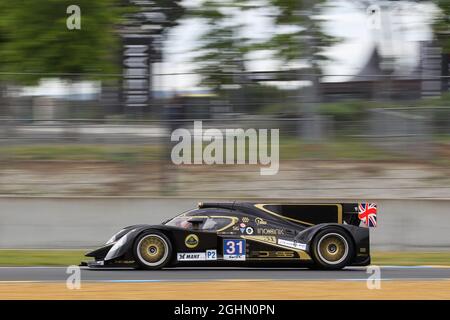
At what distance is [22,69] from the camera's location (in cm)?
1808

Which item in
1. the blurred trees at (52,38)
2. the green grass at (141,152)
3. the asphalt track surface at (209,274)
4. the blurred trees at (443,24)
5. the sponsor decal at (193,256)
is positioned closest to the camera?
the asphalt track surface at (209,274)

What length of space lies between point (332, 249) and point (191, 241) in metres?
1.63

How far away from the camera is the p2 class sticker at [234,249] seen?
33.1 feet

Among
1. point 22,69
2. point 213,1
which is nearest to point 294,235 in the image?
point 22,69

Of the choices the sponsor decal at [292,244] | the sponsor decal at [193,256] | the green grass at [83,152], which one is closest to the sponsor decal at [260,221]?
the sponsor decal at [292,244]

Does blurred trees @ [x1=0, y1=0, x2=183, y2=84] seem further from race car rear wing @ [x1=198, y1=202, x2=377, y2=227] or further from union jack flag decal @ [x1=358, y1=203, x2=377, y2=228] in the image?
union jack flag decal @ [x1=358, y1=203, x2=377, y2=228]

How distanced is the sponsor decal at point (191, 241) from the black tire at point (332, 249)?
4.34 feet

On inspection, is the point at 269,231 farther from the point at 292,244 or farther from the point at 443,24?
the point at 443,24

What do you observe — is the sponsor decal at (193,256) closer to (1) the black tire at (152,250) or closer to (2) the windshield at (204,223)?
(1) the black tire at (152,250)

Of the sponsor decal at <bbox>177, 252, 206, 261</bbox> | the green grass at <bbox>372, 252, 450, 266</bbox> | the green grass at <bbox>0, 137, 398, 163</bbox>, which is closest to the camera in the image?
the sponsor decal at <bbox>177, 252, 206, 261</bbox>

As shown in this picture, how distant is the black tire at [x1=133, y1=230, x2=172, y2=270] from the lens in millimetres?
9812

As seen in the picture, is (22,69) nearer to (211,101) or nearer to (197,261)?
(211,101)

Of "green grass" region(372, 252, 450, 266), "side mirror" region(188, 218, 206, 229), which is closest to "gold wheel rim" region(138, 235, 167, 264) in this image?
"side mirror" region(188, 218, 206, 229)

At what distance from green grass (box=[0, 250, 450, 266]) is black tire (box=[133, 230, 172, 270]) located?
2.30 meters
